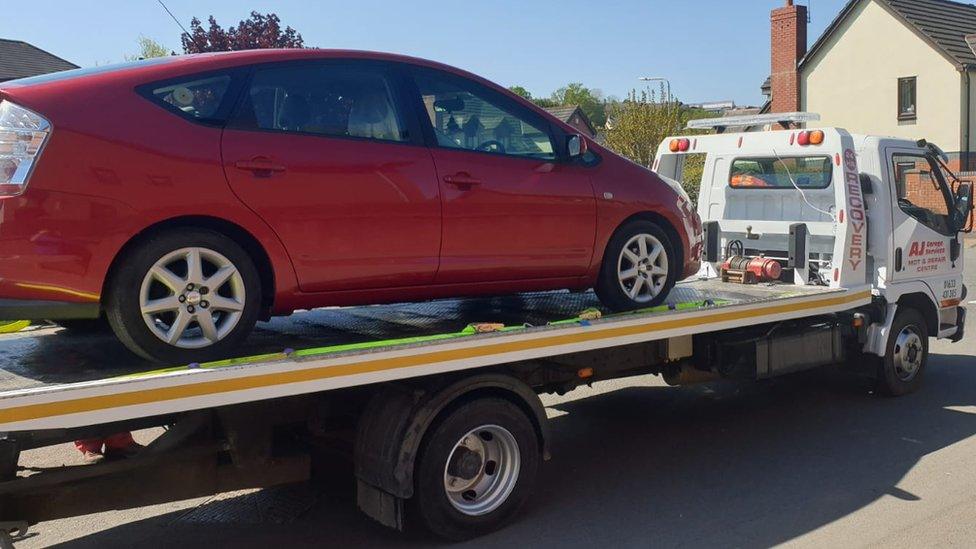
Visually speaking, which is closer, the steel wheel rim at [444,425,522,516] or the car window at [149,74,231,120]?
the car window at [149,74,231,120]

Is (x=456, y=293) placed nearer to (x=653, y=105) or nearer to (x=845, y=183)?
(x=845, y=183)

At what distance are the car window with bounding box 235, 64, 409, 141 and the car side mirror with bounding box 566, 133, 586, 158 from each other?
3.55 feet

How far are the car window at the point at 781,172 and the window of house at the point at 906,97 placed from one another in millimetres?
22654

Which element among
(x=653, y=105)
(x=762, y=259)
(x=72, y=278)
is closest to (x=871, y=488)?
(x=762, y=259)

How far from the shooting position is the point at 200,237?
3922 mm

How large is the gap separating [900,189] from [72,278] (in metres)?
6.69

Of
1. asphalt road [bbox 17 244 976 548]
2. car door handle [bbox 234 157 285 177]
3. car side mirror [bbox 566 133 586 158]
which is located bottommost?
asphalt road [bbox 17 244 976 548]

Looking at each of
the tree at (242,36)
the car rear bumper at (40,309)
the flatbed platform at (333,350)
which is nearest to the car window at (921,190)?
the flatbed platform at (333,350)

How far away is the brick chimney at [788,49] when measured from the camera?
3042 cm

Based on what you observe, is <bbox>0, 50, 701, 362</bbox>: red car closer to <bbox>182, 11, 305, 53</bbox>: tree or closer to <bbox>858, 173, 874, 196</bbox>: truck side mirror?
<bbox>858, 173, 874, 196</bbox>: truck side mirror

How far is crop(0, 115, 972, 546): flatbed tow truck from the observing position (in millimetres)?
3826

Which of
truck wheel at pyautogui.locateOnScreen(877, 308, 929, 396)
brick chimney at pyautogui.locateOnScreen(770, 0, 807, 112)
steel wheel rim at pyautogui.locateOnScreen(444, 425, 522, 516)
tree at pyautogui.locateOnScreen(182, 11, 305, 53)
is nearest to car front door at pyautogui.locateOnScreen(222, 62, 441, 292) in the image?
steel wheel rim at pyautogui.locateOnScreen(444, 425, 522, 516)

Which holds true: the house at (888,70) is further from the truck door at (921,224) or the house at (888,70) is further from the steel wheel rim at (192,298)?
the steel wheel rim at (192,298)

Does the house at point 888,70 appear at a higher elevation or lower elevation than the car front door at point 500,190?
higher
